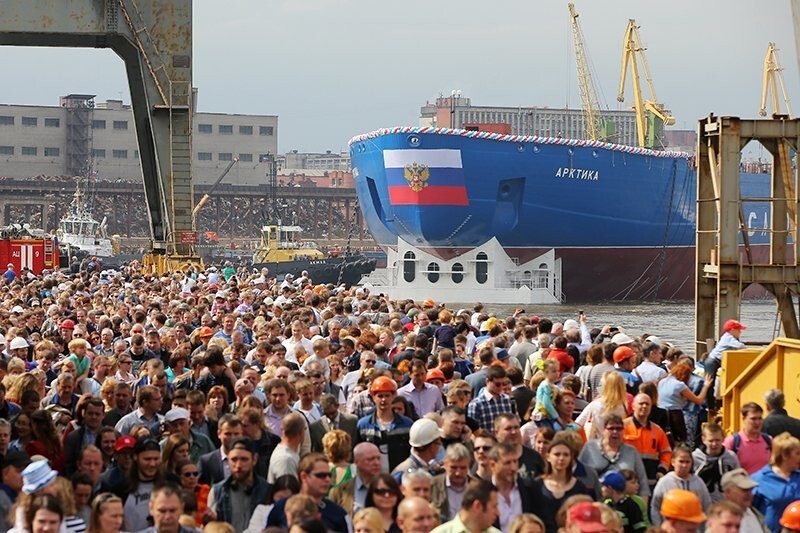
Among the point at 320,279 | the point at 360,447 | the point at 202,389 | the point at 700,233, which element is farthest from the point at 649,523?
the point at 320,279

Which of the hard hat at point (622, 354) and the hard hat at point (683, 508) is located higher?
the hard hat at point (622, 354)

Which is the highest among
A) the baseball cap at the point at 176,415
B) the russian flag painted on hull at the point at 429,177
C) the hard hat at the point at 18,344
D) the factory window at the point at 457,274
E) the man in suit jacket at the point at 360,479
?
the russian flag painted on hull at the point at 429,177

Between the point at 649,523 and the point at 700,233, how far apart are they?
31.8 feet

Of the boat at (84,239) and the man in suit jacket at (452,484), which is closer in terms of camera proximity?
the man in suit jacket at (452,484)

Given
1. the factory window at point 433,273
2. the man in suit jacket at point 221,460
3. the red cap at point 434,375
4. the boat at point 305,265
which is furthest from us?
the boat at point 305,265

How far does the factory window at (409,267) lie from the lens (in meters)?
53.7

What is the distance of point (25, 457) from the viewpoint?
7426 mm

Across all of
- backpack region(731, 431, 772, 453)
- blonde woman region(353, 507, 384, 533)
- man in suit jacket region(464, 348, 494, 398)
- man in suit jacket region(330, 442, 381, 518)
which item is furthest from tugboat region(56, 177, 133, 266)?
A: blonde woman region(353, 507, 384, 533)

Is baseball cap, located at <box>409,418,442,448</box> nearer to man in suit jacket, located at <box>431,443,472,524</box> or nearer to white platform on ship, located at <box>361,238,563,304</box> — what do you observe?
man in suit jacket, located at <box>431,443,472,524</box>

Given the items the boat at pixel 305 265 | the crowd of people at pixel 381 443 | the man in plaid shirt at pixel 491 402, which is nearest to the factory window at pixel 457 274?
the boat at pixel 305 265

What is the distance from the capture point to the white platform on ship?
173 ft

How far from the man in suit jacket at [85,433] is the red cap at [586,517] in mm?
3559

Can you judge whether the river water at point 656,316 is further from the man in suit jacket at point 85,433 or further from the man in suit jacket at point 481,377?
the man in suit jacket at point 85,433

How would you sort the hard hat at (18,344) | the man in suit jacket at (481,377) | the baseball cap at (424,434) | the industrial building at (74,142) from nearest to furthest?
the baseball cap at (424,434), the man in suit jacket at (481,377), the hard hat at (18,344), the industrial building at (74,142)
